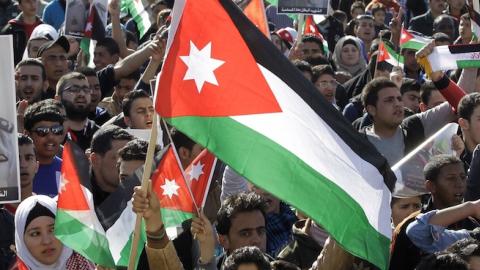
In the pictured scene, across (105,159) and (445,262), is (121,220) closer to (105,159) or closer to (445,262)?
(105,159)

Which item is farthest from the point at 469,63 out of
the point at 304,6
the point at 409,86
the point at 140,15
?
the point at 140,15

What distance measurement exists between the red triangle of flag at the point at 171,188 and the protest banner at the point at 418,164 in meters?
1.30

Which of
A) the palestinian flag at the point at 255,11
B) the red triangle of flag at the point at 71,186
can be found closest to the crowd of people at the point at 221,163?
the red triangle of flag at the point at 71,186

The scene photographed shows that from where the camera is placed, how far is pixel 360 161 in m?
6.22

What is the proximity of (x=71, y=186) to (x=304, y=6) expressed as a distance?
621 cm

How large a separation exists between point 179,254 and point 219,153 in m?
1.52

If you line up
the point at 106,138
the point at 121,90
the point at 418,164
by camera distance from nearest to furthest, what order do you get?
the point at 418,164, the point at 106,138, the point at 121,90

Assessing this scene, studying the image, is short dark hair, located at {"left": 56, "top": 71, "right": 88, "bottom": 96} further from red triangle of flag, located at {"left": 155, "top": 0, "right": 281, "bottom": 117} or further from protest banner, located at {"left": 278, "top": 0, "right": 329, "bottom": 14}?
red triangle of flag, located at {"left": 155, "top": 0, "right": 281, "bottom": 117}

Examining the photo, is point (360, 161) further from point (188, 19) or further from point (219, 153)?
point (188, 19)

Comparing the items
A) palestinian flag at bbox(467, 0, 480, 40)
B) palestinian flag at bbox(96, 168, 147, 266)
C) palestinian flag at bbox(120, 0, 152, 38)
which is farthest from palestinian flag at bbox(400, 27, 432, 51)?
palestinian flag at bbox(96, 168, 147, 266)

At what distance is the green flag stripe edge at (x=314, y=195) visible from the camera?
6043 mm

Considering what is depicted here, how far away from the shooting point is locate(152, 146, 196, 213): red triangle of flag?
716 centimetres

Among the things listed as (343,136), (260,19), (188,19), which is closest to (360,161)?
(343,136)

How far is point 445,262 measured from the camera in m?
6.53
